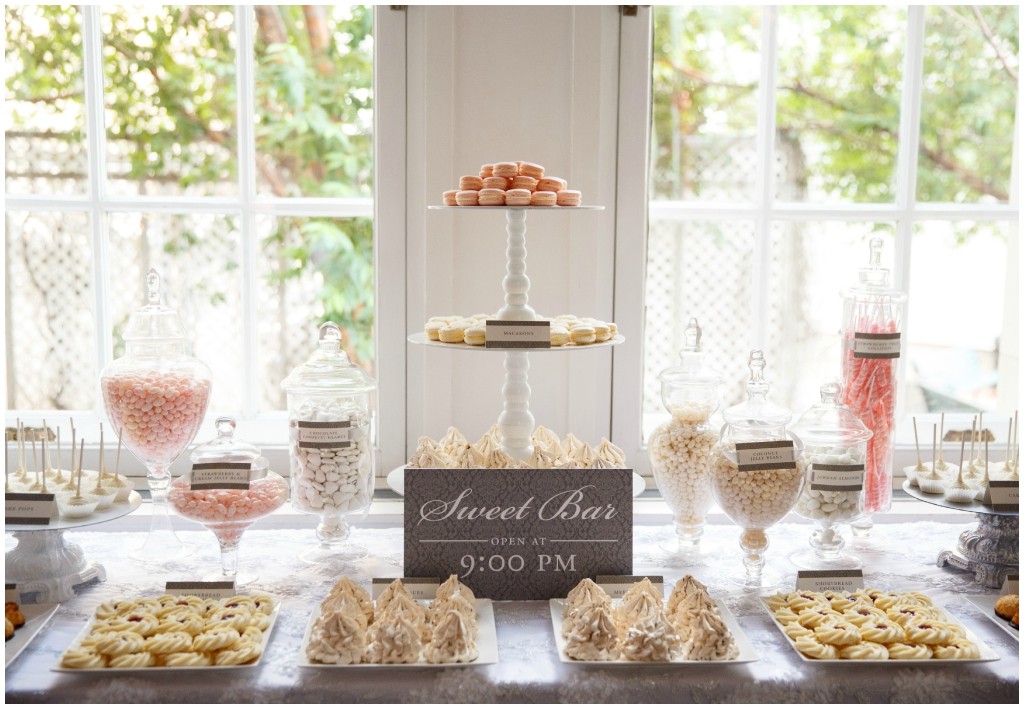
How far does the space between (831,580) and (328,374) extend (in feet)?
2.83

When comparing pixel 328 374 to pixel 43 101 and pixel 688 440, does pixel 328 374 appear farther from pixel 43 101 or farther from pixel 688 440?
pixel 43 101

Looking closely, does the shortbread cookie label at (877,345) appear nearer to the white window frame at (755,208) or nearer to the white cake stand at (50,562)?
the white window frame at (755,208)

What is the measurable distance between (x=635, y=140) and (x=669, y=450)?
67 cm

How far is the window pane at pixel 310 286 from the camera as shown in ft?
8.71

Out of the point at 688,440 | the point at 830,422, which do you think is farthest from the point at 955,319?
the point at 688,440

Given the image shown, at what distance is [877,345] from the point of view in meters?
1.59

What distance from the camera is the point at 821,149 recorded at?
3023 mm

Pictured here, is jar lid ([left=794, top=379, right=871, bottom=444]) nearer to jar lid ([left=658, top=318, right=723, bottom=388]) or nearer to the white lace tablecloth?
jar lid ([left=658, top=318, right=723, bottom=388])

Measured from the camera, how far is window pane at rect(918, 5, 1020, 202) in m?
2.26

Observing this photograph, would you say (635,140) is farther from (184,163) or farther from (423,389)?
(184,163)

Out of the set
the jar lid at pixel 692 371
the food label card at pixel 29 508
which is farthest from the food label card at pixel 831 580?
the food label card at pixel 29 508

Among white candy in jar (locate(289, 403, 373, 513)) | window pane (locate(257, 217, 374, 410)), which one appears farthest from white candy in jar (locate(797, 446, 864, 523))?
window pane (locate(257, 217, 374, 410))

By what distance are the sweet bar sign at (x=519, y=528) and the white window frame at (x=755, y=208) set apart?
0.58m

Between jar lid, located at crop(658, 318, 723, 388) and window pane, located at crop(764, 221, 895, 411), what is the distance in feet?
3.12
